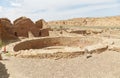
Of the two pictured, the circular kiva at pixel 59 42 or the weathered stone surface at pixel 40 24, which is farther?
the weathered stone surface at pixel 40 24

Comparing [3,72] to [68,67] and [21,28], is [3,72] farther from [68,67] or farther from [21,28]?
[21,28]

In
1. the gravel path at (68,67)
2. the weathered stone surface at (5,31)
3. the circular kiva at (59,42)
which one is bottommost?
the gravel path at (68,67)

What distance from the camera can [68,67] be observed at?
1105cm

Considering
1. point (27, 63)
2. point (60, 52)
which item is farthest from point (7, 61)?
point (60, 52)

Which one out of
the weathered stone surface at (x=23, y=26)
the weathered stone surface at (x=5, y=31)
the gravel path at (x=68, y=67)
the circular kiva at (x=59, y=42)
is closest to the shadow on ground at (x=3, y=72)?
the gravel path at (x=68, y=67)

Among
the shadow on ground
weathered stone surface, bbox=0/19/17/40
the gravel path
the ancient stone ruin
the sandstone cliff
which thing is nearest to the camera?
the shadow on ground

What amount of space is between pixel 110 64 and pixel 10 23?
1576 cm

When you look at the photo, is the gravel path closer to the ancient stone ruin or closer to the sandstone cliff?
the ancient stone ruin

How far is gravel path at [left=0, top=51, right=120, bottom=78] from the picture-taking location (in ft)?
33.0

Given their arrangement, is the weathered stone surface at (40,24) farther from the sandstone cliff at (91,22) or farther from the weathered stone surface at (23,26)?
the sandstone cliff at (91,22)

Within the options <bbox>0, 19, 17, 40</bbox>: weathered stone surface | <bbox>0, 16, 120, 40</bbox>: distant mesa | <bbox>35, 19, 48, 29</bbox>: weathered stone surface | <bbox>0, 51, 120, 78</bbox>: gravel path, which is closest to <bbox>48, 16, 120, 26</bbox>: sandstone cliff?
<bbox>35, 19, 48, 29</bbox>: weathered stone surface

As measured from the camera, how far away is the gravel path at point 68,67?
10.1 meters

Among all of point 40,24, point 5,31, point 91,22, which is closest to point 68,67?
point 5,31

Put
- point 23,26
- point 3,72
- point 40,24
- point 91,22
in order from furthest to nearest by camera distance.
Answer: point 91,22
point 40,24
point 23,26
point 3,72
